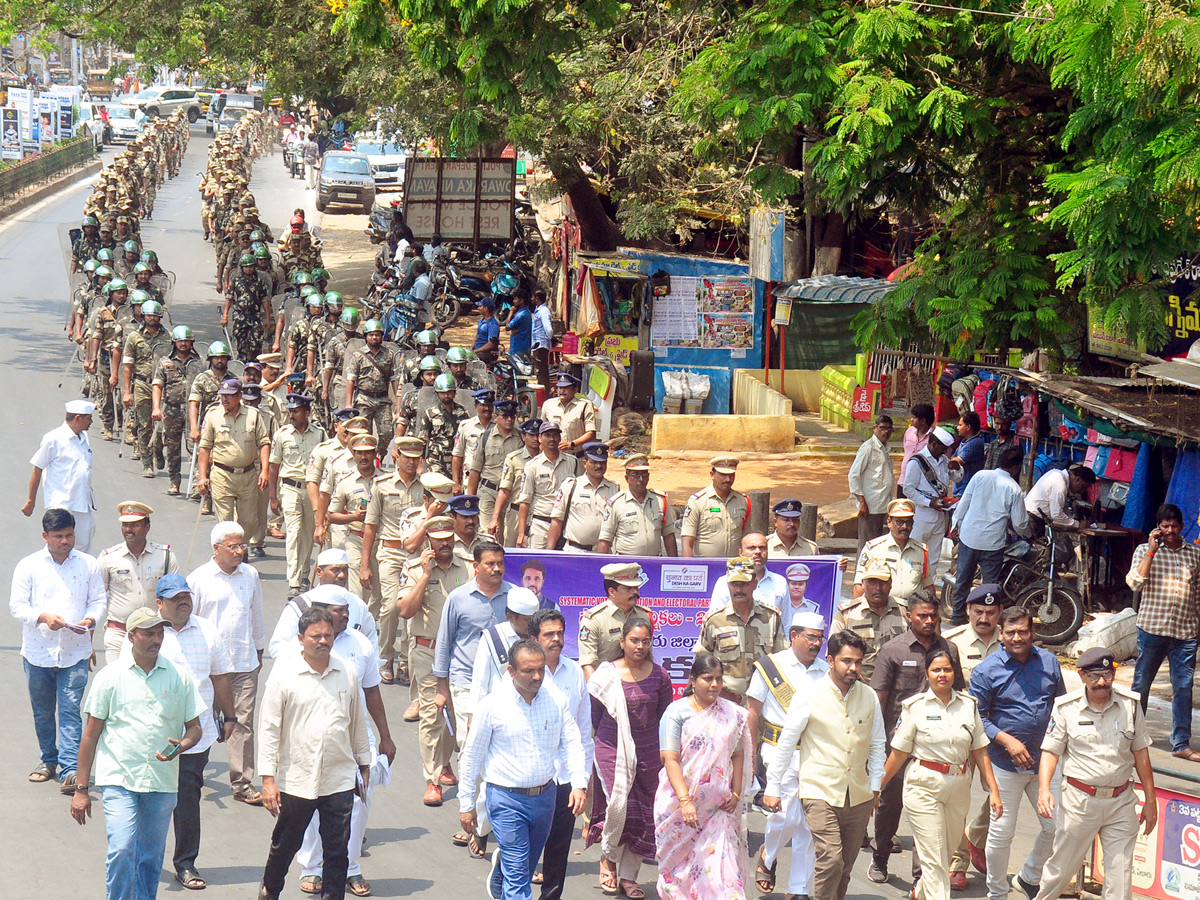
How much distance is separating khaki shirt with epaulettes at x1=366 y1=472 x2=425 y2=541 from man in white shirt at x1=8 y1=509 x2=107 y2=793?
2604 mm

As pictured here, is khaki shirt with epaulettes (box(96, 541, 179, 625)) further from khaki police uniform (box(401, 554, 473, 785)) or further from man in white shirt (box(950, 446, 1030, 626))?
man in white shirt (box(950, 446, 1030, 626))

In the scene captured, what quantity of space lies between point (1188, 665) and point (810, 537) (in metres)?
3.02

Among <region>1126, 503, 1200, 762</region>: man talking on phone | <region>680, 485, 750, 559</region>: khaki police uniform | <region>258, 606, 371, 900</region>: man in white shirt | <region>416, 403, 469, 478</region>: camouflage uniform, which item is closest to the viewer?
<region>258, 606, 371, 900</region>: man in white shirt

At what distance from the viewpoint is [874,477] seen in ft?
42.1

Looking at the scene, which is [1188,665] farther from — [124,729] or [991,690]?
[124,729]

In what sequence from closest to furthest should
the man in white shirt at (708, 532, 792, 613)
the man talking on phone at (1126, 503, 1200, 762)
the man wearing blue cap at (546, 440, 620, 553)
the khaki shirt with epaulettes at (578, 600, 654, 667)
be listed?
the khaki shirt with epaulettes at (578, 600, 654, 667) → the man in white shirt at (708, 532, 792, 613) → the man talking on phone at (1126, 503, 1200, 762) → the man wearing blue cap at (546, 440, 620, 553)

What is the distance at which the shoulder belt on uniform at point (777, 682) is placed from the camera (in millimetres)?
7551

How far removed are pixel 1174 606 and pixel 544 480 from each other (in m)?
4.64

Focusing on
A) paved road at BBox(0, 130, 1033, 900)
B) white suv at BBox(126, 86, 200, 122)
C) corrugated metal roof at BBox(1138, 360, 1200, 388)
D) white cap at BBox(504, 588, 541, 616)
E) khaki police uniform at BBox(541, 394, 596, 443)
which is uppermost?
white suv at BBox(126, 86, 200, 122)

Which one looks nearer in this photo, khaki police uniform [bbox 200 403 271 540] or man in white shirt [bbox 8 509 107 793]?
man in white shirt [bbox 8 509 107 793]

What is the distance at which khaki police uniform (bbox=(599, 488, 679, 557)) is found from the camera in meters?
10.5

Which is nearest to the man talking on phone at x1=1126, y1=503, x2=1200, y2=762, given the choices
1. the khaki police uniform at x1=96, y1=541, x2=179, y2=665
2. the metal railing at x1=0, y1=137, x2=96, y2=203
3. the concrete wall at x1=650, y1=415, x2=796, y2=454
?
the khaki police uniform at x1=96, y1=541, x2=179, y2=665

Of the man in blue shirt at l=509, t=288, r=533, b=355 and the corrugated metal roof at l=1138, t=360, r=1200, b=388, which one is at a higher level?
the corrugated metal roof at l=1138, t=360, r=1200, b=388

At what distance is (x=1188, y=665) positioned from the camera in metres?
10.0
